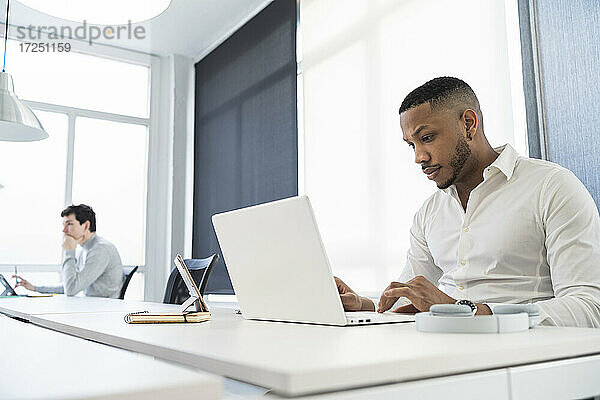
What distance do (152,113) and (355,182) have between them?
277 cm

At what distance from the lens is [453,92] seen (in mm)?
1779

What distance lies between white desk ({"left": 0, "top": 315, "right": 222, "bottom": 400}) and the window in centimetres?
436

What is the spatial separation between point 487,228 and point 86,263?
9.32 feet

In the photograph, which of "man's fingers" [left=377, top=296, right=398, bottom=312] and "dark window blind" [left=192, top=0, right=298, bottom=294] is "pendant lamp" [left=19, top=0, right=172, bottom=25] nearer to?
"man's fingers" [left=377, top=296, right=398, bottom=312]

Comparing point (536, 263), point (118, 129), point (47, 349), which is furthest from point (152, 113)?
point (47, 349)

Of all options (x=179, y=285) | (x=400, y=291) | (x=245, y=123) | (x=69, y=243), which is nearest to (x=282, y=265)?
(x=400, y=291)

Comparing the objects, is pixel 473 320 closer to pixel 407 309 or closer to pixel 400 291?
pixel 400 291

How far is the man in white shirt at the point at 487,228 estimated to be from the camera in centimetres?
133

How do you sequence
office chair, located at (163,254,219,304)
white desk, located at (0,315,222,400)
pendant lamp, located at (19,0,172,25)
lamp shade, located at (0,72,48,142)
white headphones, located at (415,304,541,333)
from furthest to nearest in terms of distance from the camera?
lamp shade, located at (0,72,48,142) < office chair, located at (163,254,219,304) < pendant lamp, located at (19,0,172,25) < white headphones, located at (415,304,541,333) < white desk, located at (0,315,222,400)

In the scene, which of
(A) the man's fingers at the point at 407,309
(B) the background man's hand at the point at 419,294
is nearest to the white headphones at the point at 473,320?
(B) the background man's hand at the point at 419,294

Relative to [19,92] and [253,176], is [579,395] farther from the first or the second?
[19,92]

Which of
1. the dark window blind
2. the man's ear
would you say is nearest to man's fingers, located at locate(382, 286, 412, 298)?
the man's ear

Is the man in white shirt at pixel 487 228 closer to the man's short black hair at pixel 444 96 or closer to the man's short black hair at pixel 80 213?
the man's short black hair at pixel 444 96

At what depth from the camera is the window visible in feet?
15.2
